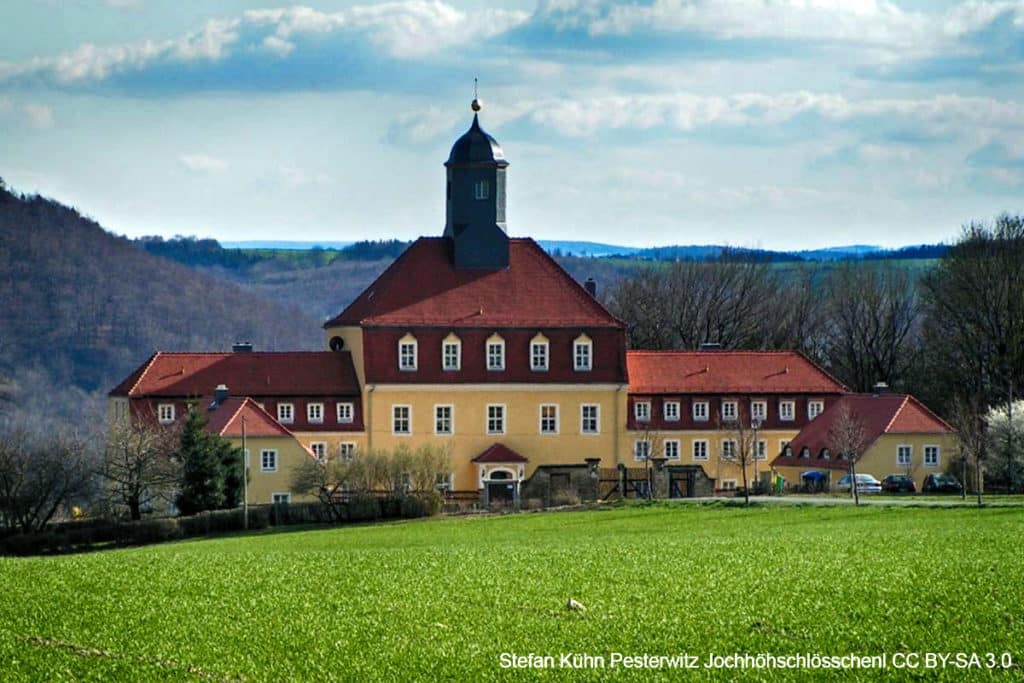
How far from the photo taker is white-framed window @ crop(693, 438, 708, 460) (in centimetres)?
7475

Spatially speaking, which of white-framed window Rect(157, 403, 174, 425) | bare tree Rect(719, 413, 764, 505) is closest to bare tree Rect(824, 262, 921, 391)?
bare tree Rect(719, 413, 764, 505)

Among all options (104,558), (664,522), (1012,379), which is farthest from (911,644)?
(1012,379)

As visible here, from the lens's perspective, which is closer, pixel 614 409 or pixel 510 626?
pixel 510 626

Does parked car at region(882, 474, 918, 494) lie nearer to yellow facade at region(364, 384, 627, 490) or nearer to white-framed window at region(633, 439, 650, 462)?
white-framed window at region(633, 439, 650, 462)

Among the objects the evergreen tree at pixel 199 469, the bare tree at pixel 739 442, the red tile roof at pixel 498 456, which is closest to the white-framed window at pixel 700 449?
the bare tree at pixel 739 442

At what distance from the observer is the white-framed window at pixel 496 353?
7312 centimetres

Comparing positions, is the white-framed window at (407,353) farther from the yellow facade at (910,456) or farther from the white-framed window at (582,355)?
the yellow facade at (910,456)

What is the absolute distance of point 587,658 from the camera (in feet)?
79.9

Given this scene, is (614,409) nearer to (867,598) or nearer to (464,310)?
(464,310)

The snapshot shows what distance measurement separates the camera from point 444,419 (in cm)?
7269

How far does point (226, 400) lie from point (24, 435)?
30.2 ft

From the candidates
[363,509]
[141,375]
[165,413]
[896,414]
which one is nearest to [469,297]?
[165,413]

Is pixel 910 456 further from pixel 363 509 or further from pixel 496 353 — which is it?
pixel 363 509

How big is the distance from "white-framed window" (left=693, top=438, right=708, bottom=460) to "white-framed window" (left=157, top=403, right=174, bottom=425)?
19674 mm
